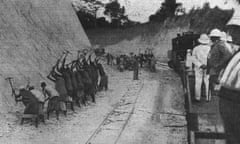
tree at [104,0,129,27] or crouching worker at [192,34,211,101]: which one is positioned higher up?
tree at [104,0,129,27]

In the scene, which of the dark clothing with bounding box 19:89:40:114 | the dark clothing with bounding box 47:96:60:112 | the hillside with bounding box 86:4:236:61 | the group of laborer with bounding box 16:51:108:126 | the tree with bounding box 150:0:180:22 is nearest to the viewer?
the dark clothing with bounding box 19:89:40:114

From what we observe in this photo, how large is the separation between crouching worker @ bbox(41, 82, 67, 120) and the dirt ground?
0.29 metres

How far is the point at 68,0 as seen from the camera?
25.2 m

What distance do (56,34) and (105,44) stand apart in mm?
24910

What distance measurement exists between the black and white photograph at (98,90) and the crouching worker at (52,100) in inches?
1.1

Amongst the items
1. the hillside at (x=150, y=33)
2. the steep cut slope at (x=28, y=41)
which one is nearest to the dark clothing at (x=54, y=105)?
the steep cut slope at (x=28, y=41)

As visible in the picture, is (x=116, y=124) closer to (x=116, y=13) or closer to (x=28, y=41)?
(x=28, y=41)

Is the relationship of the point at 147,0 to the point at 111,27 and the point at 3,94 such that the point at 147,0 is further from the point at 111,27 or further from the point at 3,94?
the point at 3,94

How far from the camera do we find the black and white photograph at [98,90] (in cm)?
475

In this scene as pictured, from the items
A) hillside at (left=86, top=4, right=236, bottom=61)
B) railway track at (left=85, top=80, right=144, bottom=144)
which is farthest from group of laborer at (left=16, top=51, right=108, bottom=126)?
hillside at (left=86, top=4, right=236, bottom=61)

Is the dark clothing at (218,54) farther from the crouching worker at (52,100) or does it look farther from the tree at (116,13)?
the tree at (116,13)

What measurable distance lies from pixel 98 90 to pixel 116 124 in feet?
20.3

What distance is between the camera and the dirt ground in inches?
351

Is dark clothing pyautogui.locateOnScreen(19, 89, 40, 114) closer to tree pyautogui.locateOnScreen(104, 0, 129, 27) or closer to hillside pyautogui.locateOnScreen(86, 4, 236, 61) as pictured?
tree pyautogui.locateOnScreen(104, 0, 129, 27)
